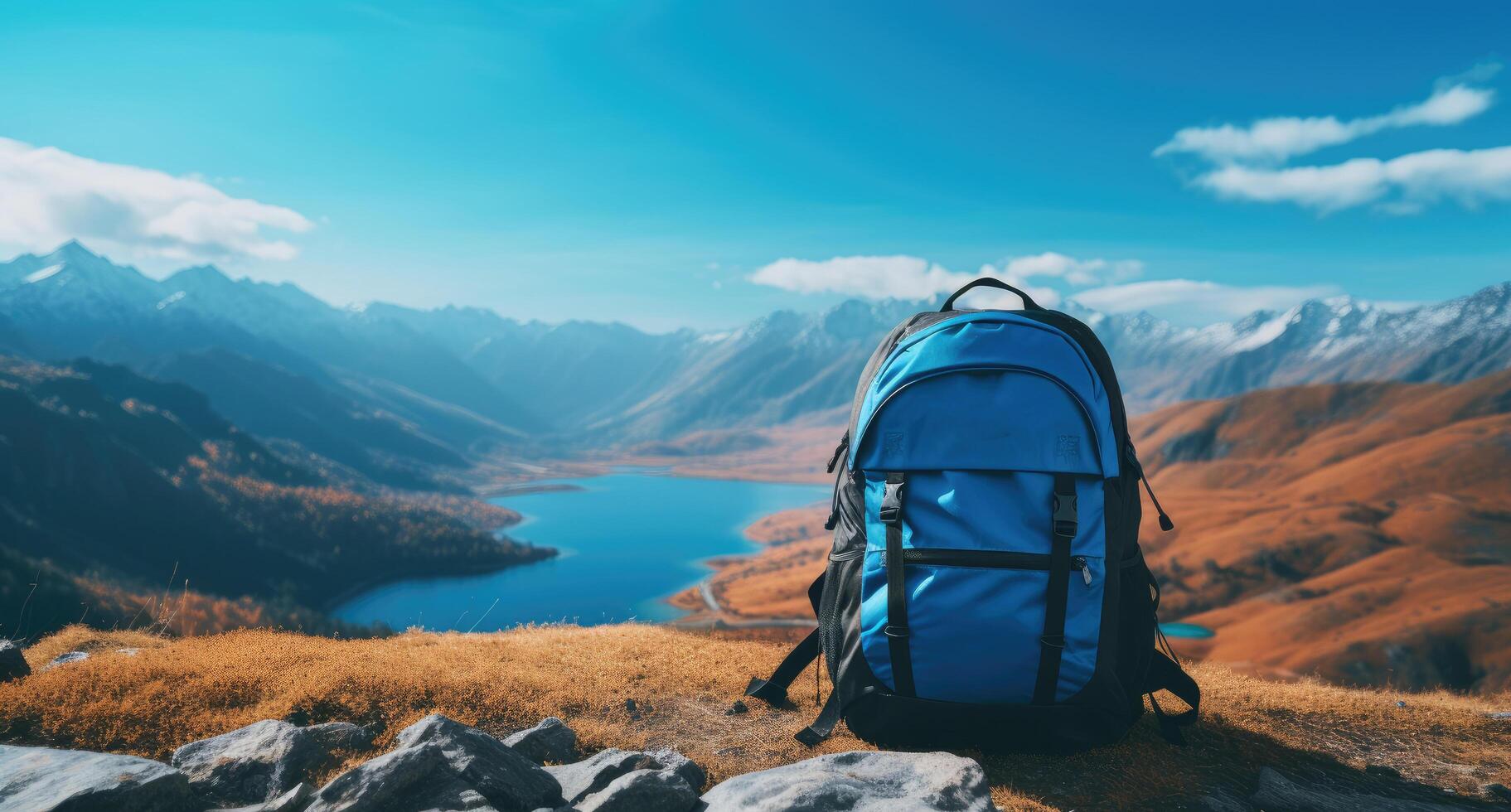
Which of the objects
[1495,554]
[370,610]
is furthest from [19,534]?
[1495,554]

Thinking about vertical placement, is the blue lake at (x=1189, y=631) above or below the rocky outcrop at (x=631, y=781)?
below

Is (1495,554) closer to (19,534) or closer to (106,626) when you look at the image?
(106,626)

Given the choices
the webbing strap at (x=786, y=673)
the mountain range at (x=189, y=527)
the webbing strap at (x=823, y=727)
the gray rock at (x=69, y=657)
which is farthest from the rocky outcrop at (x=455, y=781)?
the mountain range at (x=189, y=527)

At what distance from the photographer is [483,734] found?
4691 millimetres

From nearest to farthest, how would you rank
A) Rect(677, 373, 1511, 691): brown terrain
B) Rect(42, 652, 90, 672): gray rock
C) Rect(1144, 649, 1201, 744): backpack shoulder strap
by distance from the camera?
Rect(1144, 649, 1201, 744): backpack shoulder strap → Rect(42, 652, 90, 672): gray rock → Rect(677, 373, 1511, 691): brown terrain

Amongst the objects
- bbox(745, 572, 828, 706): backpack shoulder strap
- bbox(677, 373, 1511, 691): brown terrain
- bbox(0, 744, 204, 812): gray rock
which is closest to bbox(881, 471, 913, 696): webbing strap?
bbox(745, 572, 828, 706): backpack shoulder strap

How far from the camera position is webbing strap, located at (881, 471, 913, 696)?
522cm

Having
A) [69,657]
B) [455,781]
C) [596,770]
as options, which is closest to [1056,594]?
[596,770]

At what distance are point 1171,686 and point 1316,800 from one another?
1164 millimetres

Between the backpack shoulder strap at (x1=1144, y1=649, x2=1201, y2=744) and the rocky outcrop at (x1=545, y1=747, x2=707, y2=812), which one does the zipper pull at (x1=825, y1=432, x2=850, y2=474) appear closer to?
the rocky outcrop at (x1=545, y1=747, x2=707, y2=812)

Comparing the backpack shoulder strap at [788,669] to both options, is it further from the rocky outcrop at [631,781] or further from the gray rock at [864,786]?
the gray rock at [864,786]

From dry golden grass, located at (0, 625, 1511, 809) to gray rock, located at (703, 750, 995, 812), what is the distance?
0.60 m

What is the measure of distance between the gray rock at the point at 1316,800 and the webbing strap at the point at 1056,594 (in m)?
1.54

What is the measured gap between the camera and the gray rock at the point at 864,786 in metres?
3.97
